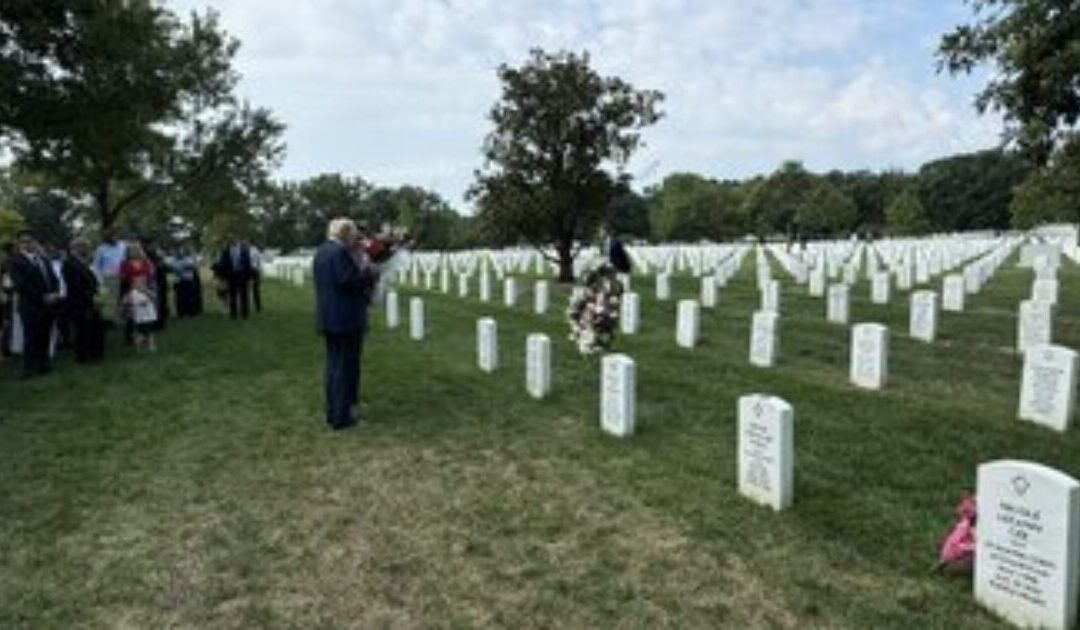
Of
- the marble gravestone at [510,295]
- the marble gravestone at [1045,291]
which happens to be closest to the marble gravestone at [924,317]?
the marble gravestone at [1045,291]

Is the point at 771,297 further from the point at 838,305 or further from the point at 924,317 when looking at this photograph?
the point at 924,317

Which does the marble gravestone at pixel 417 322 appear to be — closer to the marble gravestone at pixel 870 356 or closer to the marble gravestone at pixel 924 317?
the marble gravestone at pixel 924 317

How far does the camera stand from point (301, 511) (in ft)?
28.3

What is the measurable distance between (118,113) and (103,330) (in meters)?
5.11

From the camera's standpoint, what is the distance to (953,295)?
72.3ft

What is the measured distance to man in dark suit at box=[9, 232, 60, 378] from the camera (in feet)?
52.6

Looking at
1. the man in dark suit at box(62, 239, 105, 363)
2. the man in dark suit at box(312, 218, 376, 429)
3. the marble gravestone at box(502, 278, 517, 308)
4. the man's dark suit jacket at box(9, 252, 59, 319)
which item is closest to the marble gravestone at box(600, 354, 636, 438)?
the man in dark suit at box(312, 218, 376, 429)

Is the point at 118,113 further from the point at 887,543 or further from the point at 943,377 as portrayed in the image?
the point at 887,543

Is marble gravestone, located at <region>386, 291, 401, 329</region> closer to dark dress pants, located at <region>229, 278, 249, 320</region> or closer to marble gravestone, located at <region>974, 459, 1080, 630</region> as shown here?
dark dress pants, located at <region>229, 278, 249, 320</region>

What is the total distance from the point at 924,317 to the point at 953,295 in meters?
4.80

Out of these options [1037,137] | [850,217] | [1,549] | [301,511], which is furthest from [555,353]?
[850,217]

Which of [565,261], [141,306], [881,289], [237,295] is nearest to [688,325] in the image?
[881,289]

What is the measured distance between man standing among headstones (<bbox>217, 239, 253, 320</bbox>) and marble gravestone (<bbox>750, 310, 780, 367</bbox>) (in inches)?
493

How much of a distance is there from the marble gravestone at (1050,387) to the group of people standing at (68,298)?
12351 millimetres
